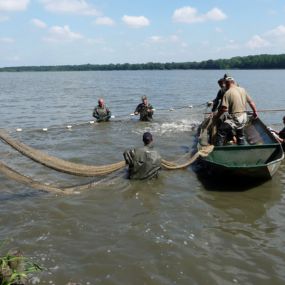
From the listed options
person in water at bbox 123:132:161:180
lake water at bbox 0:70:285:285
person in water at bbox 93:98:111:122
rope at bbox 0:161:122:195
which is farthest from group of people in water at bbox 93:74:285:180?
person in water at bbox 93:98:111:122

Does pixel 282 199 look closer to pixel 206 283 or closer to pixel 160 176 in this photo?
pixel 160 176

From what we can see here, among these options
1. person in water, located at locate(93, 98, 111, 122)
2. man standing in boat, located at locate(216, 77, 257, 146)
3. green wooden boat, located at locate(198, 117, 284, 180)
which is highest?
man standing in boat, located at locate(216, 77, 257, 146)

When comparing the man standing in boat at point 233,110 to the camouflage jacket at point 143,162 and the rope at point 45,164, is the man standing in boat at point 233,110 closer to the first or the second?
the camouflage jacket at point 143,162

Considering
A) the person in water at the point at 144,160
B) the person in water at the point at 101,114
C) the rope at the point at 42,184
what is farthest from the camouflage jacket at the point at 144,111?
the person in water at the point at 144,160

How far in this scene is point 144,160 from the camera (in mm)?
9180

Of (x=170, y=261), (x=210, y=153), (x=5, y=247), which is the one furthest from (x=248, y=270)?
(x=210, y=153)

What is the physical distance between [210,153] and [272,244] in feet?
12.1

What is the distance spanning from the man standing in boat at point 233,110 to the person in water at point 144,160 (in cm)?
212

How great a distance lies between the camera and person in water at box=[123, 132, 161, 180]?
9.05m

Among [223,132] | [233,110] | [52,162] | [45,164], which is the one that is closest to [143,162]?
[52,162]

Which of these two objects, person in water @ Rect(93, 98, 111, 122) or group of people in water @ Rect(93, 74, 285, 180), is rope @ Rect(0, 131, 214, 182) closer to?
group of people in water @ Rect(93, 74, 285, 180)

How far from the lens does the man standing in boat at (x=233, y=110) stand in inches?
396

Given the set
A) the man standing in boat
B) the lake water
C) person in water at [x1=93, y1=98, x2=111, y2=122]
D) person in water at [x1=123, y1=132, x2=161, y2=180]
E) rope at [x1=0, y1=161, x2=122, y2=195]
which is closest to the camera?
the lake water

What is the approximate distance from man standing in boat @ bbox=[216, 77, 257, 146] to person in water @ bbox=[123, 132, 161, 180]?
2.12 meters
